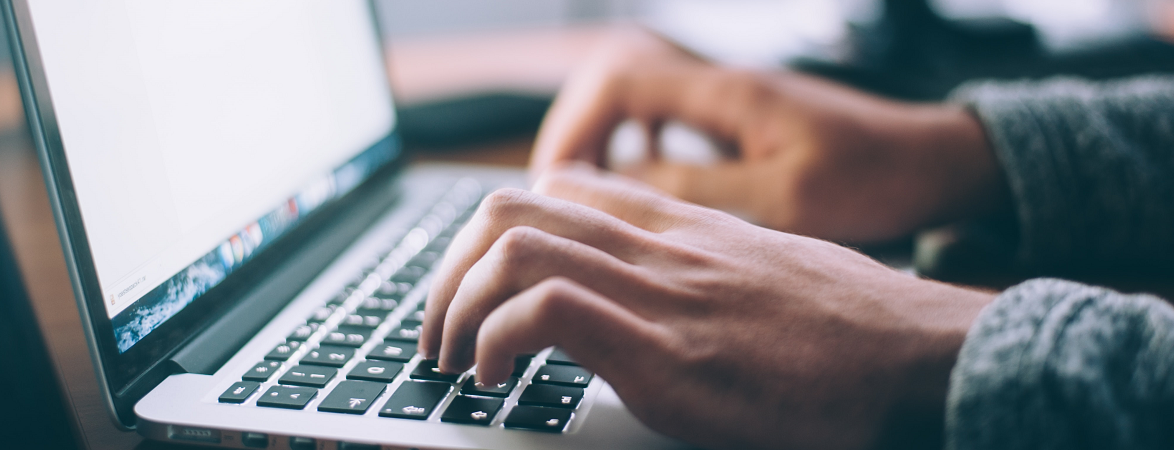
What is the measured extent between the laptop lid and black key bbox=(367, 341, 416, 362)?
109 millimetres

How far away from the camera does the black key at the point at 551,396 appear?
0.35 metres

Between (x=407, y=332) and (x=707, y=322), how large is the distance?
187mm

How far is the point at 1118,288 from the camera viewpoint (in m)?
0.52

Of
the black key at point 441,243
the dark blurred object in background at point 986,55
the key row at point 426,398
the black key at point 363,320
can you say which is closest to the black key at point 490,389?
the key row at point 426,398

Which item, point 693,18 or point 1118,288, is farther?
point 693,18

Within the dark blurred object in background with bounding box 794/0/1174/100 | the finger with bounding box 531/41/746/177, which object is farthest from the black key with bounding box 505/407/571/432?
the dark blurred object in background with bounding box 794/0/1174/100

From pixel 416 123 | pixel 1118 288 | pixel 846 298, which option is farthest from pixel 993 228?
pixel 416 123

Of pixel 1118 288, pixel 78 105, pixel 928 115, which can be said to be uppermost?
pixel 78 105

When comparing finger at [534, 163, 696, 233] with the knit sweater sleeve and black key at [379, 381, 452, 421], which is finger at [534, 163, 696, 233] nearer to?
black key at [379, 381, 452, 421]

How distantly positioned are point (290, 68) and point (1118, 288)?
634 millimetres

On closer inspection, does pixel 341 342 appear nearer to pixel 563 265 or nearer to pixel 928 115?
pixel 563 265

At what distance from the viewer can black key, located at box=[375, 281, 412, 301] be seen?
0.48m

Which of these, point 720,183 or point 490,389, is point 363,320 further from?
point 720,183

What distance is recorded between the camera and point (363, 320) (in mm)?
443
